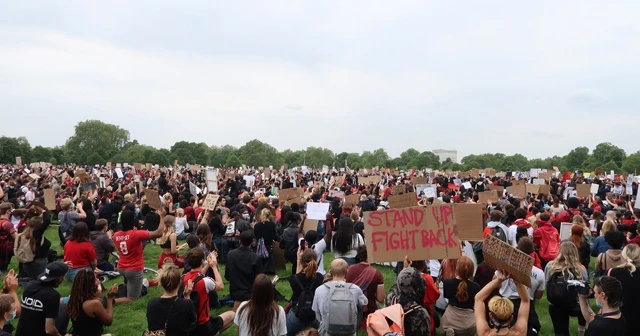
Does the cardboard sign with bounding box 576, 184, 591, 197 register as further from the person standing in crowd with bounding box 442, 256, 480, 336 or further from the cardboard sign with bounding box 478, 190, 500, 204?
the person standing in crowd with bounding box 442, 256, 480, 336

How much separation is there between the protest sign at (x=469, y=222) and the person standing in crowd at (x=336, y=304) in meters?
3.49

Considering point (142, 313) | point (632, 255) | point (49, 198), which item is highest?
point (632, 255)

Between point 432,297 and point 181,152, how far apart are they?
9778cm

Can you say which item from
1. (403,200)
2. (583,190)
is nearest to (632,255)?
(403,200)

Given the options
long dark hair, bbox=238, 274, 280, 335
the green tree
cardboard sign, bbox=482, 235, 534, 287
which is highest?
the green tree

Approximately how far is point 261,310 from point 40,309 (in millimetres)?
2696

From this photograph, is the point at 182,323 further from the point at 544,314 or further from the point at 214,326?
the point at 544,314

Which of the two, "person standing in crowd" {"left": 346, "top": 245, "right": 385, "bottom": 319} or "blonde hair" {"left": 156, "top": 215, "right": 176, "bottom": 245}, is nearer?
"person standing in crowd" {"left": 346, "top": 245, "right": 385, "bottom": 319}

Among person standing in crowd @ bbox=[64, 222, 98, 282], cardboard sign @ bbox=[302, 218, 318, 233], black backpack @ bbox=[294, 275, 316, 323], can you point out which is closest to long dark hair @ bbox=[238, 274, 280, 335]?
black backpack @ bbox=[294, 275, 316, 323]

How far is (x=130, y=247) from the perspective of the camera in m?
9.33

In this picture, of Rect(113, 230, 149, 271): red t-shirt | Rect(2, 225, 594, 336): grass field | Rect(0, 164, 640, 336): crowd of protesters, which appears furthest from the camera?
Rect(113, 230, 149, 271): red t-shirt

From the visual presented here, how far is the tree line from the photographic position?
271ft

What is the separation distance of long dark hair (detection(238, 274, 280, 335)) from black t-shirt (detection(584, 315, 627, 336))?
129 inches

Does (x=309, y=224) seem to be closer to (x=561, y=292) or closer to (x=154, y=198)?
(x=154, y=198)
